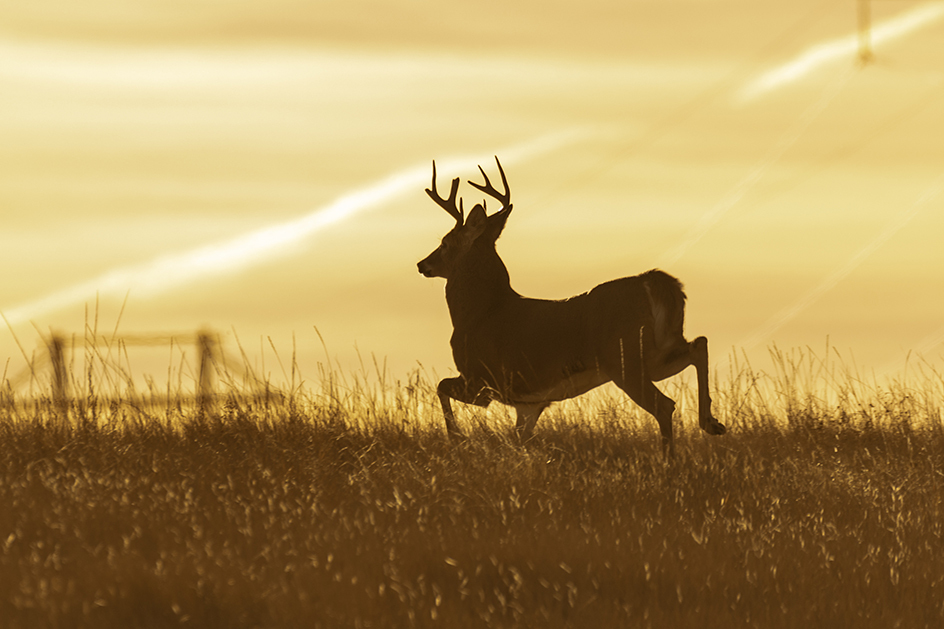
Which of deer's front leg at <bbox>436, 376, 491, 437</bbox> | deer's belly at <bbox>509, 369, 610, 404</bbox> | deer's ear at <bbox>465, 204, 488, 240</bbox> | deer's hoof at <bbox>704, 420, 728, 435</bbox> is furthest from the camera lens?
deer's ear at <bbox>465, 204, 488, 240</bbox>

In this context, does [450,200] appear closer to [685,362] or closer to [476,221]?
[476,221]

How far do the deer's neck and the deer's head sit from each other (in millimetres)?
85

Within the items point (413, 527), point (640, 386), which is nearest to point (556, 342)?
point (640, 386)

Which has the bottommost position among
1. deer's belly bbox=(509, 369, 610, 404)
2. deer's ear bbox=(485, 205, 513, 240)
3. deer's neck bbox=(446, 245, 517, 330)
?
deer's belly bbox=(509, 369, 610, 404)

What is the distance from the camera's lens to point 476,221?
10234 mm

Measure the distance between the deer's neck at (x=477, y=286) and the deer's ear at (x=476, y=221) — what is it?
18cm

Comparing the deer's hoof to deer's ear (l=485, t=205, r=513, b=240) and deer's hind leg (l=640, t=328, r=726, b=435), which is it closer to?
deer's hind leg (l=640, t=328, r=726, b=435)

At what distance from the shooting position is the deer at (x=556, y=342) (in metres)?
9.05

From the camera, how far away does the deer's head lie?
1027 cm

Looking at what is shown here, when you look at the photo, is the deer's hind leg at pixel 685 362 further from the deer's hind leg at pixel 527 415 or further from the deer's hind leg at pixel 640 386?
the deer's hind leg at pixel 527 415

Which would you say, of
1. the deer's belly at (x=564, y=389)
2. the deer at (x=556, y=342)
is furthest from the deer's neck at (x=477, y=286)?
the deer's belly at (x=564, y=389)

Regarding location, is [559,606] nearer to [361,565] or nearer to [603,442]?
[361,565]

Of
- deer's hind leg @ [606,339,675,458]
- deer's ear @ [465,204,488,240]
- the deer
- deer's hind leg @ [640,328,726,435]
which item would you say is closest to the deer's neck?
the deer

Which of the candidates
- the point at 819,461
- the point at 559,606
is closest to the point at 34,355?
the point at 559,606
